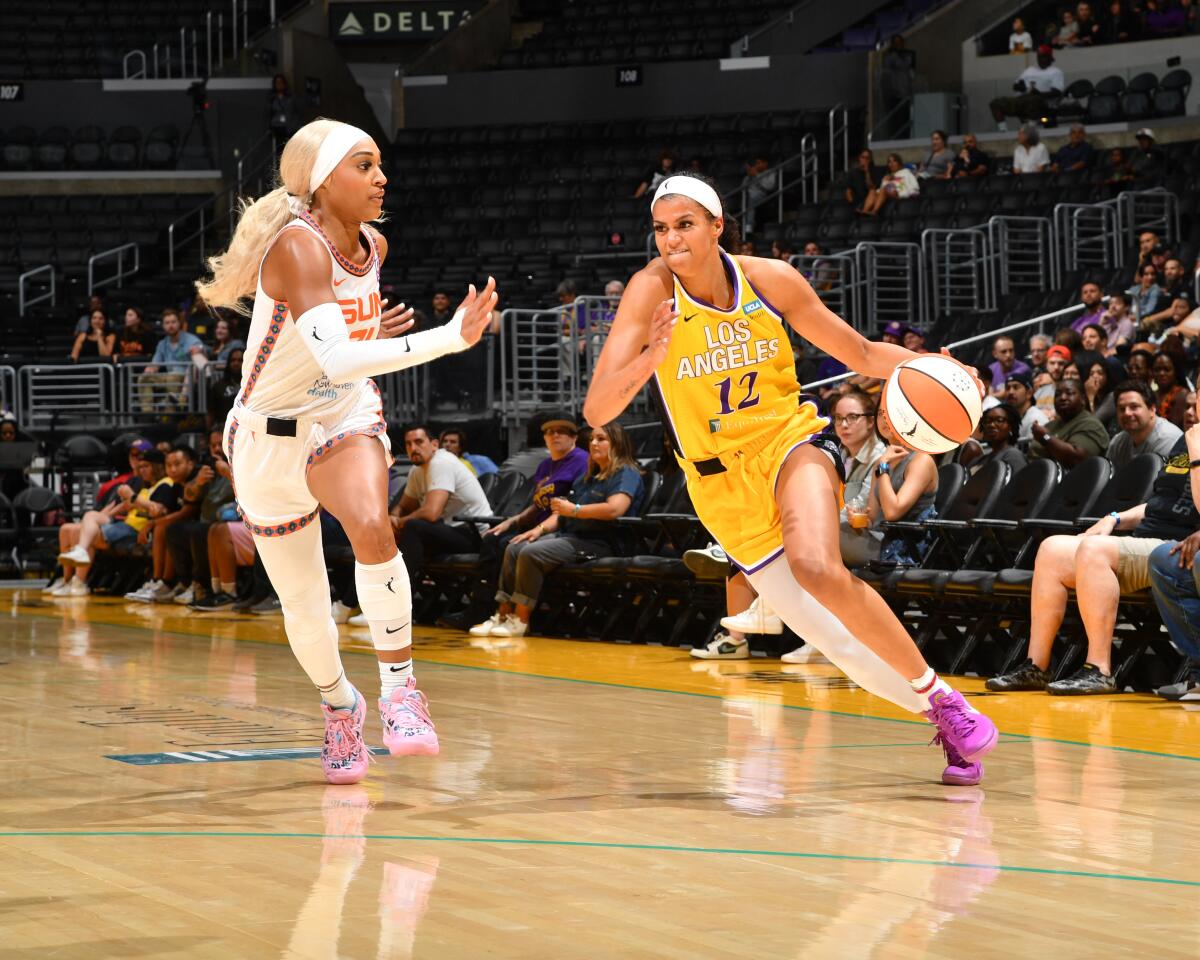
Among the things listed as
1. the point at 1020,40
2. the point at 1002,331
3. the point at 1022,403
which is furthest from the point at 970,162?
the point at 1022,403

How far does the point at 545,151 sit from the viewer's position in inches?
890

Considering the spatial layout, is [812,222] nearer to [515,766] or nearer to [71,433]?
[71,433]

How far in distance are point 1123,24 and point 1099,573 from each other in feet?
49.6

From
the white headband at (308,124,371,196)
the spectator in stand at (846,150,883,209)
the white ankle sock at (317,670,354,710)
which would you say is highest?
the spectator in stand at (846,150,883,209)

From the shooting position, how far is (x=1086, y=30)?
66.4 feet

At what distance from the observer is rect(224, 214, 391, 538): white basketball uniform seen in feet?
14.7

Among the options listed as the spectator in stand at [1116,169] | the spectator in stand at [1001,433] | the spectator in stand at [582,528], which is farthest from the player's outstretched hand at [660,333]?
the spectator in stand at [1116,169]

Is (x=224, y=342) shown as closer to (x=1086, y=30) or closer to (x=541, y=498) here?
(x=541, y=498)

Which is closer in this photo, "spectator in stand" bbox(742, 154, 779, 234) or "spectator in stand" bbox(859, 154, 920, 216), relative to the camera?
"spectator in stand" bbox(859, 154, 920, 216)

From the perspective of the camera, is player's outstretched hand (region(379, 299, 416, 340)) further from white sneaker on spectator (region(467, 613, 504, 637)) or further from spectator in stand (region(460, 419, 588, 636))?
white sneaker on spectator (region(467, 613, 504, 637))

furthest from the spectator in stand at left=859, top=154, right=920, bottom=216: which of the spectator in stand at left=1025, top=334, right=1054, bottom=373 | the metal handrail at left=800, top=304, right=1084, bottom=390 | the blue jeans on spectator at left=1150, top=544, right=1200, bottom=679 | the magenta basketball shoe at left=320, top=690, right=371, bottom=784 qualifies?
the magenta basketball shoe at left=320, top=690, right=371, bottom=784

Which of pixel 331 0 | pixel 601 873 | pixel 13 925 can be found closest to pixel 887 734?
pixel 601 873

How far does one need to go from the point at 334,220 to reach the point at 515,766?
1646 millimetres

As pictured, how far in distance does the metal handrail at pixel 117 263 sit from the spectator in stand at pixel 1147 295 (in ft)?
42.7
